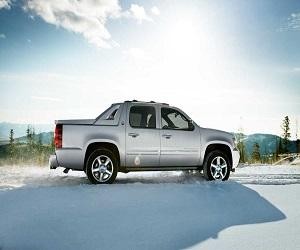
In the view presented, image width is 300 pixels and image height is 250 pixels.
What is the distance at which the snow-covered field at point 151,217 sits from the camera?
576 cm

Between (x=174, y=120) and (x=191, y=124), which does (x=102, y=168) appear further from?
(x=191, y=124)

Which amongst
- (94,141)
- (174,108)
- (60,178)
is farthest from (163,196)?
(60,178)

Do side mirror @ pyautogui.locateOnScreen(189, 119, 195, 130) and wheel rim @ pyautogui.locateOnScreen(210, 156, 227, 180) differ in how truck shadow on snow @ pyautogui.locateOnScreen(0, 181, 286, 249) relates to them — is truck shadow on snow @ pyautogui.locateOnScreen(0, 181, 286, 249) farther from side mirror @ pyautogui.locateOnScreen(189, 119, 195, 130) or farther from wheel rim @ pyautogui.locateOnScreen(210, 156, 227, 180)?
side mirror @ pyautogui.locateOnScreen(189, 119, 195, 130)

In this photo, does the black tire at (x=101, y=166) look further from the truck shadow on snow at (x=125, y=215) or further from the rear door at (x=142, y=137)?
the truck shadow on snow at (x=125, y=215)

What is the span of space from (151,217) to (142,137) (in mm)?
3548

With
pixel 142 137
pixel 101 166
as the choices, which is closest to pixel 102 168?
pixel 101 166

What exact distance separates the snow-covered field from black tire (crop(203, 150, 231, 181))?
3.55ft

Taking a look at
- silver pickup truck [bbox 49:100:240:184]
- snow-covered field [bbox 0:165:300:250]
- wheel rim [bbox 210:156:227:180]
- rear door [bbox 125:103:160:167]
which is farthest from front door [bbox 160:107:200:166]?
snow-covered field [bbox 0:165:300:250]

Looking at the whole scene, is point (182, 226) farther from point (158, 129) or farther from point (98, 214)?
point (158, 129)

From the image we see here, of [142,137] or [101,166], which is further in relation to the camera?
[142,137]

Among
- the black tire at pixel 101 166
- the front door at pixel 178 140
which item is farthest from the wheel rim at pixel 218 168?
the black tire at pixel 101 166

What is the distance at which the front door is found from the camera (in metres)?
10.4

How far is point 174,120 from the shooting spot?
35.5 feet

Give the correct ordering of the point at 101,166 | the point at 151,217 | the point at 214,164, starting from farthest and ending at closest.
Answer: the point at 214,164 < the point at 101,166 < the point at 151,217
